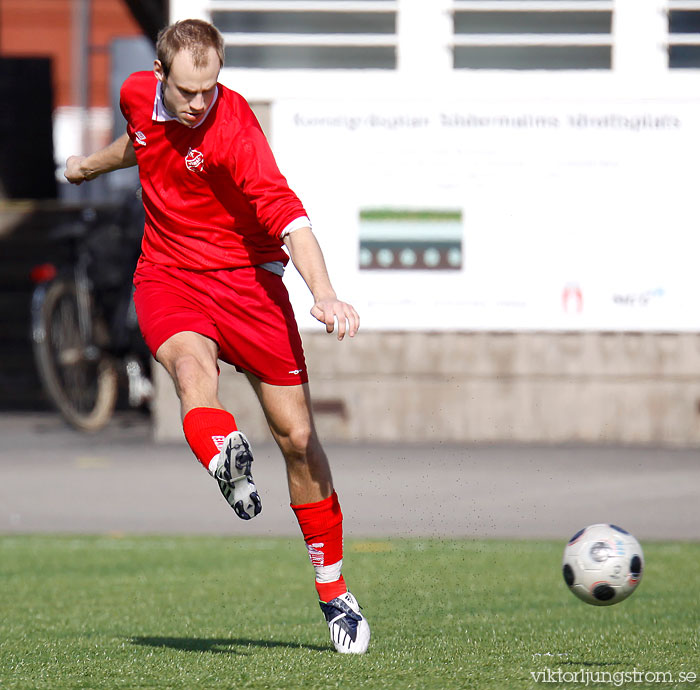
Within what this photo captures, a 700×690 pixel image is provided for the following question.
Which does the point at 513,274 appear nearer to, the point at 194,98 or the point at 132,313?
the point at 132,313

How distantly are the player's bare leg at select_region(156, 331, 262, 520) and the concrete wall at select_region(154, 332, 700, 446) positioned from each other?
21.4 ft

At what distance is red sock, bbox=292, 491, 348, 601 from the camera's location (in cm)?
508

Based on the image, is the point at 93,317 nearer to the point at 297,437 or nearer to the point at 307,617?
the point at 307,617

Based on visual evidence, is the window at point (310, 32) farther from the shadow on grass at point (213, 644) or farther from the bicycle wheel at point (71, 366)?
the shadow on grass at point (213, 644)

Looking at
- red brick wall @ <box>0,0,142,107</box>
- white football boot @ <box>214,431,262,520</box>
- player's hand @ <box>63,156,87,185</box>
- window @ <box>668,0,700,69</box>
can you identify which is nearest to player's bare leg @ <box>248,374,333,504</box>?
white football boot @ <box>214,431,262,520</box>

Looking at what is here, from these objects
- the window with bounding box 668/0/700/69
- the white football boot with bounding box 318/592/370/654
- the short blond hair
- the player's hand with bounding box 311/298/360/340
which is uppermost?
the window with bounding box 668/0/700/69

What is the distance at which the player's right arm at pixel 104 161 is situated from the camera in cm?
518

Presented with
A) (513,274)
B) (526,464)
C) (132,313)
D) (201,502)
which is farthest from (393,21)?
(201,502)

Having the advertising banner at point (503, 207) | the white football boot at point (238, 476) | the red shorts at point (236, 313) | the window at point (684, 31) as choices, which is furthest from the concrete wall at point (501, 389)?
the white football boot at point (238, 476)

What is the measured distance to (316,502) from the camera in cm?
511

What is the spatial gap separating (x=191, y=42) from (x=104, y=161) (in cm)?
93

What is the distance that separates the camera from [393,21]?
38.0 feet

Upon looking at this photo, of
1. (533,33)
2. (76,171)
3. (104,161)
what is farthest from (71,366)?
(104,161)

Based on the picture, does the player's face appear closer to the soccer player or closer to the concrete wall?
the soccer player
